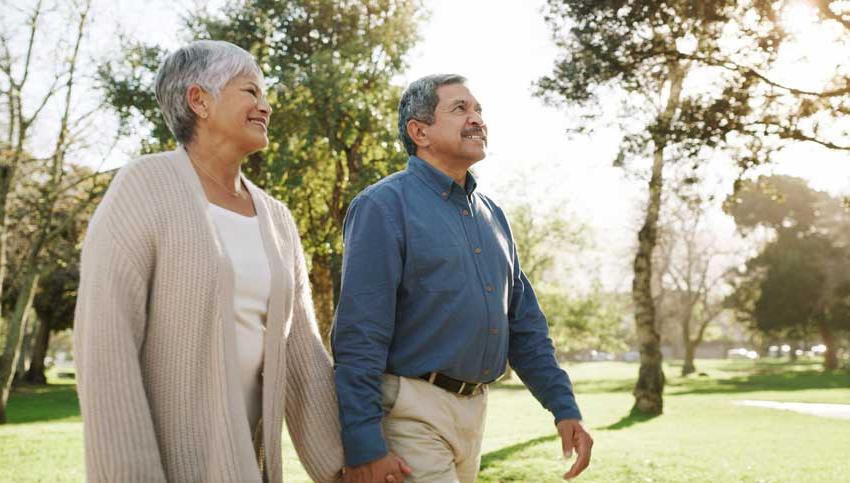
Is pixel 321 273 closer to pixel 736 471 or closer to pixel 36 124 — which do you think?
pixel 36 124

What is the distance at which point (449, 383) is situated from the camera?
133 inches

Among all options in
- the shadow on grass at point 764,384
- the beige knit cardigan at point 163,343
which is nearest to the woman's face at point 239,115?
the beige knit cardigan at point 163,343

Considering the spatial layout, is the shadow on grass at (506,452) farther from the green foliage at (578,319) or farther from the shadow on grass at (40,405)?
the green foliage at (578,319)

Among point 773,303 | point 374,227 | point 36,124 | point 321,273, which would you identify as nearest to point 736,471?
point 374,227

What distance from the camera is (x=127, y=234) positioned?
8.75 feet

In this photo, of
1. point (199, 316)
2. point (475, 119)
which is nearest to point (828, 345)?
point (475, 119)

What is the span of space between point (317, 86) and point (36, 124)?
695 centimetres

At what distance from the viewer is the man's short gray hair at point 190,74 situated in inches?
119

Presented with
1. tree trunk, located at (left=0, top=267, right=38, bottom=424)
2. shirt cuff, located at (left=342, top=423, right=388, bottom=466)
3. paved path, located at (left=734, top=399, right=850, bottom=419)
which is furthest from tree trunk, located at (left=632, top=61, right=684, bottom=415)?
shirt cuff, located at (left=342, top=423, right=388, bottom=466)

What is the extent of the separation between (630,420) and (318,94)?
1200 centimetres

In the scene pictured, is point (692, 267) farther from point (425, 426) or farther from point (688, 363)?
point (425, 426)

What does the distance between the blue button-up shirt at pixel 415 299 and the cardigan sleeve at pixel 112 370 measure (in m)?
0.83

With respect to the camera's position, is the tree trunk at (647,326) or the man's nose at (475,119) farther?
the tree trunk at (647,326)

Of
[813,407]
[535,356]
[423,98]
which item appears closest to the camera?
[423,98]
